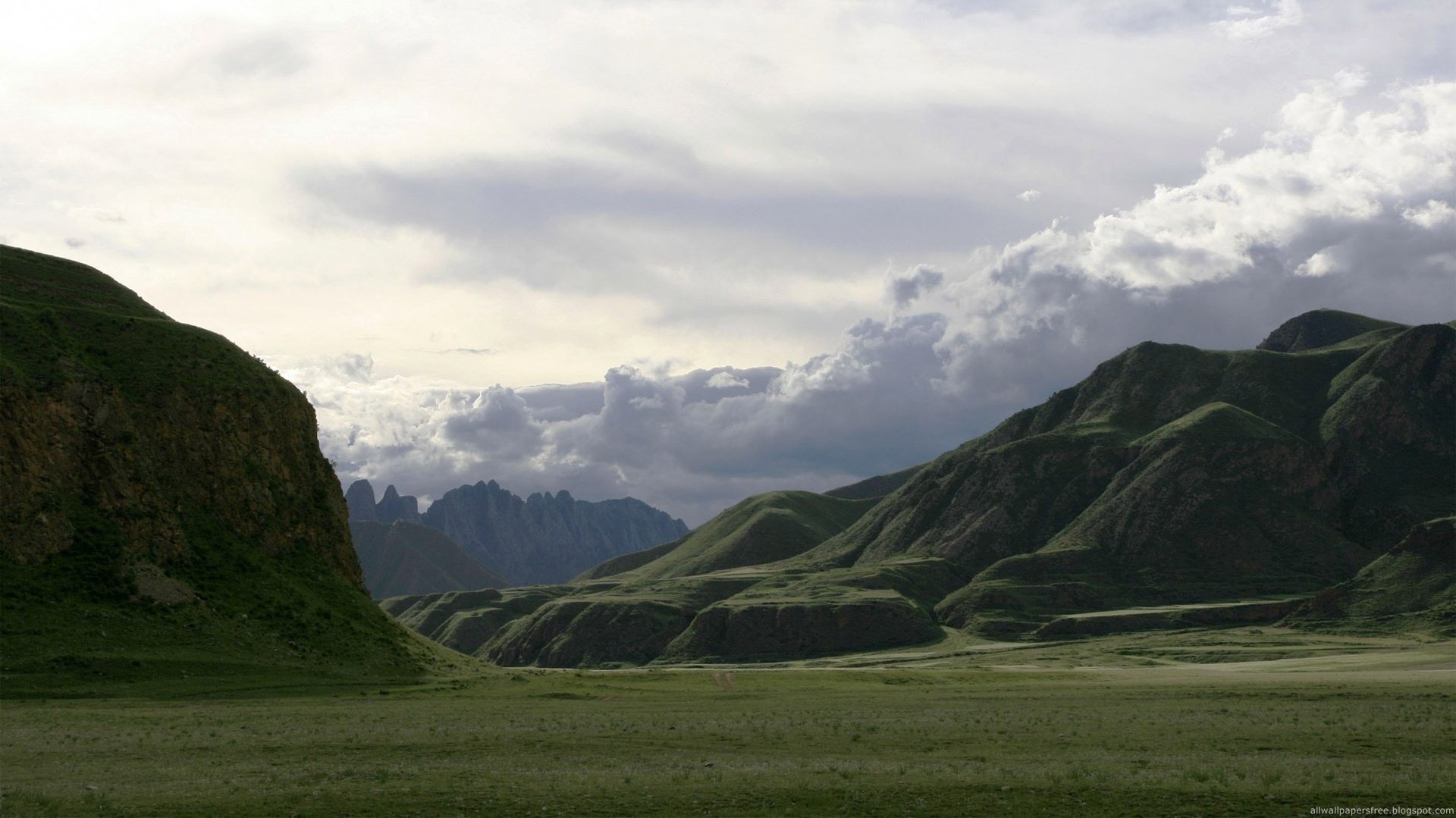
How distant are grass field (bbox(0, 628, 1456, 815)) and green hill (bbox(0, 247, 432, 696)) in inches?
395

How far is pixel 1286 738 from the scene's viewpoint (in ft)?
176

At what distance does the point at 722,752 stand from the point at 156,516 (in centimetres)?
7974

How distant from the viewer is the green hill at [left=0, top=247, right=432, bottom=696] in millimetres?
92062

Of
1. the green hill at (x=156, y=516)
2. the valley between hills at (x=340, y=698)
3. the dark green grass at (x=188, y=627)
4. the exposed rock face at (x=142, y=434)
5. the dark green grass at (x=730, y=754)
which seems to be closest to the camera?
the dark green grass at (x=730, y=754)

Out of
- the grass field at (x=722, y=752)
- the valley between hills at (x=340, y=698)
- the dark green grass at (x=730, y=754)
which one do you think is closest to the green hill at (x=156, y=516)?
the valley between hills at (x=340, y=698)

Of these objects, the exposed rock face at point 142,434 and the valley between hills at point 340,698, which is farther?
the exposed rock face at point 142,434

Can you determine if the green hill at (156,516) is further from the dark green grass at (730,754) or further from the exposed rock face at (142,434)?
the dark green grass at (730,754)

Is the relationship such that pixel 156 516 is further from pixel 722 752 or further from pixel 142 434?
pixel 722 752

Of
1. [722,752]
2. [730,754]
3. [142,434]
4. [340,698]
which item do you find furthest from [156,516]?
[730,754]

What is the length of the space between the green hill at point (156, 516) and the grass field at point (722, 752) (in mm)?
10038

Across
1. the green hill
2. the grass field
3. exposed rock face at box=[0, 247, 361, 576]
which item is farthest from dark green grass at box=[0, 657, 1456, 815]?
exposed rock face at box=[0, 247, 361, 576]

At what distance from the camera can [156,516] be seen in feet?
357

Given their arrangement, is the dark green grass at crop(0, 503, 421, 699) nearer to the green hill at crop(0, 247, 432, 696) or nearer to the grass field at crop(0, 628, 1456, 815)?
the green hill at crop(0, 247, 432, 696)

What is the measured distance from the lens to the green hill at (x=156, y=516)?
92062 mm
